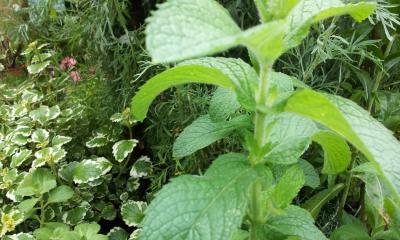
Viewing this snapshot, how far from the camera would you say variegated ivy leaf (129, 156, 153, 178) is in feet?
4.20

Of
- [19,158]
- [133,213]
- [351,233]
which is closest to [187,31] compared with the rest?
[351,233]

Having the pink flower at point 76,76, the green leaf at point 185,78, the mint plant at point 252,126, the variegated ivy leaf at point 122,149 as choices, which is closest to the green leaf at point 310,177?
the mint plant at point 252,126

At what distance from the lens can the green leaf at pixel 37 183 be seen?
1.14 metres

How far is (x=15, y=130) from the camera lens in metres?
1.44

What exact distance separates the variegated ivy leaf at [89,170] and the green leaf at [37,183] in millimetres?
62

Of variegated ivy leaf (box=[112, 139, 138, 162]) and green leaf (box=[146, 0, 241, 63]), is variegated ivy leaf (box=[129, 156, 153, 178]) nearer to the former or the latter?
variegated ivy leaf (box=[112, 139, 138, 162])

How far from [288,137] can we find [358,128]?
105 millimetres

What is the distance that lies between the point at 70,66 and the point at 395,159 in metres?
1.37

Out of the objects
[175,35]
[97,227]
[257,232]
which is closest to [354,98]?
[257,232]

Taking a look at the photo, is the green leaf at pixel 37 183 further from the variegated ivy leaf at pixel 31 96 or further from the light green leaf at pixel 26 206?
the variegated ivy leaf at pixel 31 96

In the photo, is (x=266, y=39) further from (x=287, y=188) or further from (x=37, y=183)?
(x=37, y=183)

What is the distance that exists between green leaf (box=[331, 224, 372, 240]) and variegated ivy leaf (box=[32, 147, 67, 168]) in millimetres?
732

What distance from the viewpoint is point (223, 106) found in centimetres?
70

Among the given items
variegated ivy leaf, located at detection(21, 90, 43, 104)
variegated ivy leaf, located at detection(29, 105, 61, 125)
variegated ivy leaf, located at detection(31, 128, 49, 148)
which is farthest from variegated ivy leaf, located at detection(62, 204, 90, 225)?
variegated ivy leaf, located at detection(21, 90, 43, 104)
